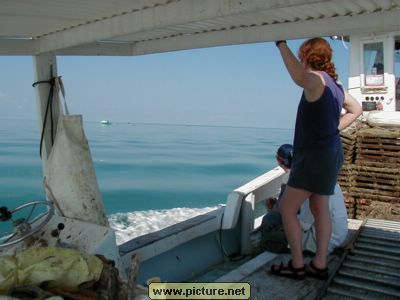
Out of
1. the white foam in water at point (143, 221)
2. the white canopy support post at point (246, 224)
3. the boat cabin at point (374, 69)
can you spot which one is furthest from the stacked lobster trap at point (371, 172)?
the white foam in water at point (143, 221)

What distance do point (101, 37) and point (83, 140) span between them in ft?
2.97

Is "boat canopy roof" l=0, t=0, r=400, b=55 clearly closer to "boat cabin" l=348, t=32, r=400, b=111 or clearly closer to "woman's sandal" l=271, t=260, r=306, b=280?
"woman's sandal" l=271, t=260, r=306, b=280

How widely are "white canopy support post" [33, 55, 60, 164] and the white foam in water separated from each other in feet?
14.4

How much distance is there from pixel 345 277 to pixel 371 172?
10.9 feet

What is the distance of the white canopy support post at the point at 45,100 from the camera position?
3.90 metres

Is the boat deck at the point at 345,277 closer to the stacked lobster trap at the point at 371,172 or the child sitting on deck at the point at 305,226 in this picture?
the child sitting on deck at the point at 305,226

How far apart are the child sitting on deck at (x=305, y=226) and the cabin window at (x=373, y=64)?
259 inches

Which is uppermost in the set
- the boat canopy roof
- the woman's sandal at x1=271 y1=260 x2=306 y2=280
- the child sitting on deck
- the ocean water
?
the boat canopy roof

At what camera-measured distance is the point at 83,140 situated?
3135 mm

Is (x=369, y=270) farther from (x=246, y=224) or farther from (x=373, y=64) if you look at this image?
(x=373, y=64)

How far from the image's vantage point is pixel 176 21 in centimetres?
277

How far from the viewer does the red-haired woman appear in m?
2.40

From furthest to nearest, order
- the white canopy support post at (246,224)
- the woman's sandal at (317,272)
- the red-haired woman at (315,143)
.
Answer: the white canopy support post at (246,224) < the woman's sandal at (317,272) < the red-haired woman at (315,143)

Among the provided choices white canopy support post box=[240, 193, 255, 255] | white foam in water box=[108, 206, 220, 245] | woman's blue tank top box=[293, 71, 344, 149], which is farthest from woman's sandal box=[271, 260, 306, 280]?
white foam in water box=[108, 206, 220, 245]
